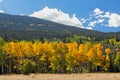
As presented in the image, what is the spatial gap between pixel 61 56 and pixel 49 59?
4.87 meters

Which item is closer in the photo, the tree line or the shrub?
the shrub

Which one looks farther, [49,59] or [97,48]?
[97,48]

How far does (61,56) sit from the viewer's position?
136 meters

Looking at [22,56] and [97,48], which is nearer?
[22,56]

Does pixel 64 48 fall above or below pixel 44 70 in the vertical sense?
above

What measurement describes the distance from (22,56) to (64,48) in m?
16.9

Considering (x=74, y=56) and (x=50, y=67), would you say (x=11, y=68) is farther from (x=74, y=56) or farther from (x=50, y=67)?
(x=74, y=56)

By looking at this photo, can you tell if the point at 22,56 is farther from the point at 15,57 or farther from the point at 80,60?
the point at 80,60

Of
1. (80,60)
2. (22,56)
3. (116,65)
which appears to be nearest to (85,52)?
(80,60)

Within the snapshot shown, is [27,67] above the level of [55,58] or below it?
below

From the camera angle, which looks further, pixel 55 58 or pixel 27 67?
pixel 55 58

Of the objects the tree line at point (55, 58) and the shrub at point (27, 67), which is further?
Answer: the tree line at point (55, 58)

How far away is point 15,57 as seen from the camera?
13738 centimetres

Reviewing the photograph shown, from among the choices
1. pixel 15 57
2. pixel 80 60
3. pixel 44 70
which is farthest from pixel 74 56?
pixel 15 57
